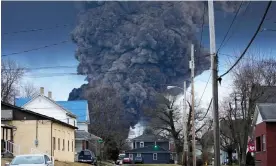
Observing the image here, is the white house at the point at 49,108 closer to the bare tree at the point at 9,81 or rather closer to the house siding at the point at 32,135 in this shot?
the bare tree at the point at 9,81

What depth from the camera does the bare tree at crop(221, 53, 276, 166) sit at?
56.1m

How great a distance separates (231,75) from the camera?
59500 millimetres

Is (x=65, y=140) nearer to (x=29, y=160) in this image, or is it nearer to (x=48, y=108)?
(x=48, y=108)

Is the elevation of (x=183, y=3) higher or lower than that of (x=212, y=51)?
higher

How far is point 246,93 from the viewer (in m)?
56.5

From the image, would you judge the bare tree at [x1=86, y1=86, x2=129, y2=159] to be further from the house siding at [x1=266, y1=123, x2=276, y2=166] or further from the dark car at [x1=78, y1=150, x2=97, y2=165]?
the house siding at [x1=266, y1=123, x2=276, y2=166]

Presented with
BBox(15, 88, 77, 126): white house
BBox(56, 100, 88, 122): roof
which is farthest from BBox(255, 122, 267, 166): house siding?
BBox(56, 100, 88, 122): roof

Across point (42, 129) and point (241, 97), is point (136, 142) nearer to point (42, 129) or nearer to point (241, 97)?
point (241, 97)

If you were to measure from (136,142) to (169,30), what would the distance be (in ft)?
99.4

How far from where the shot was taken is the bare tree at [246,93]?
56094mm

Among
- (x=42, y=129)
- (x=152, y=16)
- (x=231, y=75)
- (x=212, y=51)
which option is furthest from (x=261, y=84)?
(x=152, y=16)

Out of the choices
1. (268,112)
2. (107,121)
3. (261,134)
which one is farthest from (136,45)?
(268,112)

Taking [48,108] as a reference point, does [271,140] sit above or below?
below

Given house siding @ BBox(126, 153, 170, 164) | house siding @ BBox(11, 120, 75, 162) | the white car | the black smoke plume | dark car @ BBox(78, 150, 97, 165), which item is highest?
the black smoke plume
